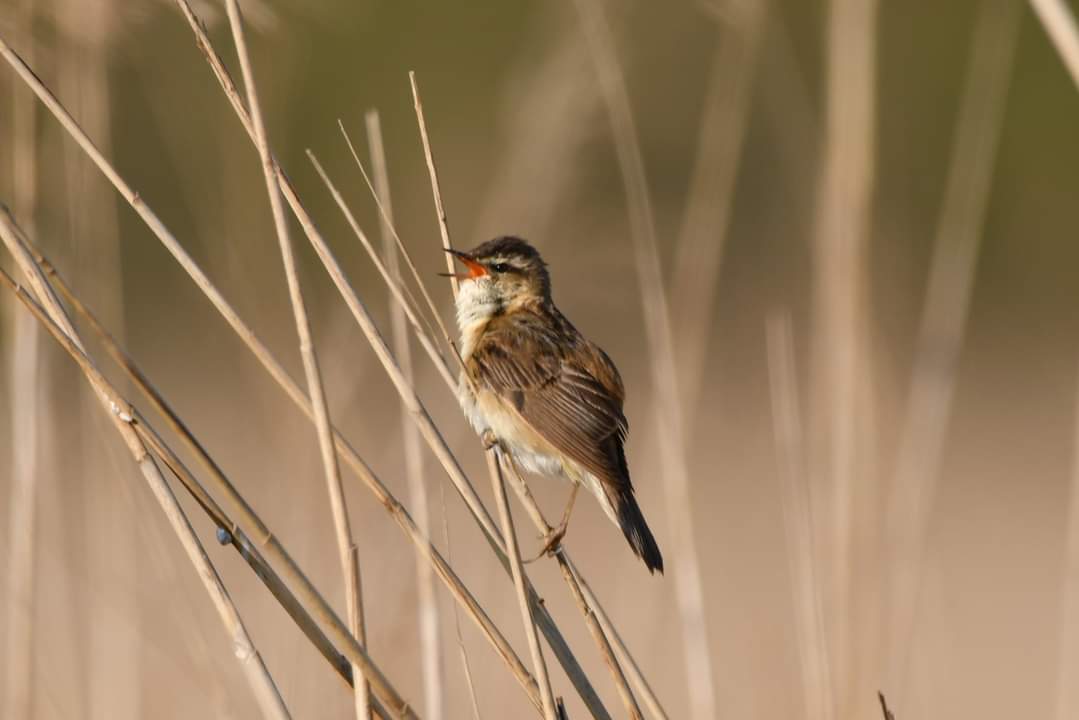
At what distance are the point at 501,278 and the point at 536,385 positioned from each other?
442 millimetres

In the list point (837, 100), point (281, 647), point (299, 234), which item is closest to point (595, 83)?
point (837, 100)

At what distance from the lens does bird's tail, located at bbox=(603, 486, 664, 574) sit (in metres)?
3.35

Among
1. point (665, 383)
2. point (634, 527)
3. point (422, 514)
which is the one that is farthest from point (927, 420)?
point (422, 514)

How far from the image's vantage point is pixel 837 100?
3461 millimetres

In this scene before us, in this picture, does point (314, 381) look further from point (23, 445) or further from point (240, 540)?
point (23, 445)

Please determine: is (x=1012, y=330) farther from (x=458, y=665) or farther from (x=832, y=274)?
(x=832, y=274)

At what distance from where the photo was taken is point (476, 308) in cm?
424

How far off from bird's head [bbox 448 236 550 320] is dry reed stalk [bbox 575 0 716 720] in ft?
1.80

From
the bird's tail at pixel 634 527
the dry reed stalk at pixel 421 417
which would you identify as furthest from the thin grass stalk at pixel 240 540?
the bird's tail at pixel 634 527

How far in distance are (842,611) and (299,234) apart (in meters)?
6.89

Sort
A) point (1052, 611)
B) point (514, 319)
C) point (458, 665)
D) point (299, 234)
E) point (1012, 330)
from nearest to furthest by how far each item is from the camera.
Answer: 1. point (514, 319)
2. point (458, 665)
3. point (1052, 611)
4. point (299, 234)
5. point (1012, 330)

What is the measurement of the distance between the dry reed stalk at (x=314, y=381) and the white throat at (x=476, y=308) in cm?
183

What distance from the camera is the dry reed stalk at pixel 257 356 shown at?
2145mm

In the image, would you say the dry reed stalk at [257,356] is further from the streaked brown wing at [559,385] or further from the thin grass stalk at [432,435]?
the streaked brown wing at [559,385]
